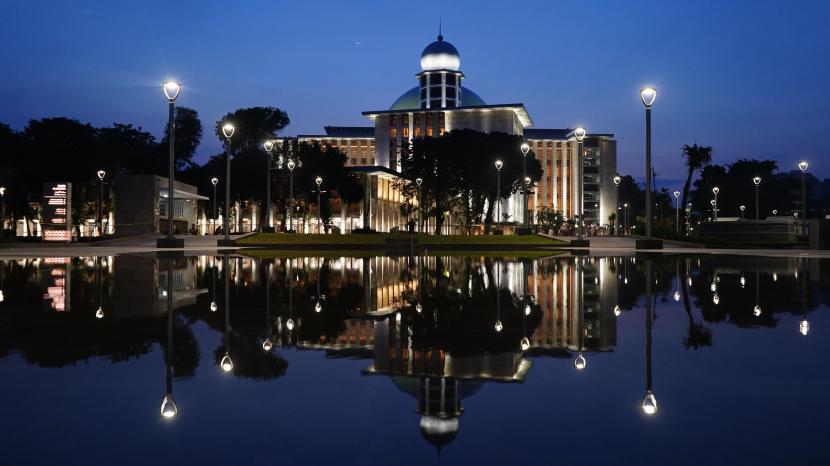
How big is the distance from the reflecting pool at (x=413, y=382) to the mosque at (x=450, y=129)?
88463 millimetres

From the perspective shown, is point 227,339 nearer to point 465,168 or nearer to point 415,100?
point 465,168

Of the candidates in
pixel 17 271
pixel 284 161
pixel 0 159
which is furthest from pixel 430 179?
pixel 17 271

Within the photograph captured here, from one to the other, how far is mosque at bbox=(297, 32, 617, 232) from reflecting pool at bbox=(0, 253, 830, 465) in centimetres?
8846

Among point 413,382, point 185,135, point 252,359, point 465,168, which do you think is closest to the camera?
point 413,382

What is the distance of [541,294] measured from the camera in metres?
12.1

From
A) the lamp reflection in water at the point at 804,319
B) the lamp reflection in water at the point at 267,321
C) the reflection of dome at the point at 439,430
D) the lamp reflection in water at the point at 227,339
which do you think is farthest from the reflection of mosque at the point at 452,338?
the lamp reflection in water at the point at 804,319

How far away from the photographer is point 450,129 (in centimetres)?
12050

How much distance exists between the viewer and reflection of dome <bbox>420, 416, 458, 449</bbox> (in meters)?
3.62

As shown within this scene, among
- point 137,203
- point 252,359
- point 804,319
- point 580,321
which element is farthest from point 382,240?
point 252,359

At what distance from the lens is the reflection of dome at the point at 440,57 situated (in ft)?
434

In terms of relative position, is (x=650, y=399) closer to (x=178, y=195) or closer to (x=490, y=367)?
(x=490, y=367)

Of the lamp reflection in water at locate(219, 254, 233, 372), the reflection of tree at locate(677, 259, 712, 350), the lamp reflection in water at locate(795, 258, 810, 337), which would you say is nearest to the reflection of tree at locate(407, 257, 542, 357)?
the reflection of tree at locate(677, 259, 712, 350)

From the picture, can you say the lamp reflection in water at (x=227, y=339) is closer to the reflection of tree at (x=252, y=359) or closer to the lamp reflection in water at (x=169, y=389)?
the reflection of tree at (x=252, y=359)

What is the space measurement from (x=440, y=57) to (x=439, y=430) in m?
133
